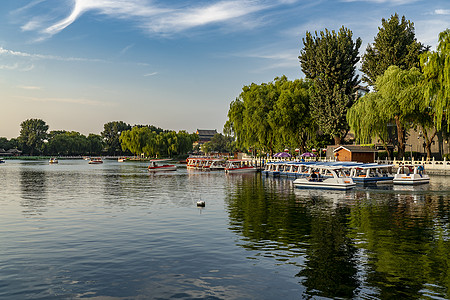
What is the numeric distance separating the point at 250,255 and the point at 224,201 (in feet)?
66.8

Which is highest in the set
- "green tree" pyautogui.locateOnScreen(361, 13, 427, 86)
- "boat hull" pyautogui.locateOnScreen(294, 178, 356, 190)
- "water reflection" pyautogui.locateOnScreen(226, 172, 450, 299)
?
"green tree" pyautogui.locateOnScreen(361, 13, 427, 86)

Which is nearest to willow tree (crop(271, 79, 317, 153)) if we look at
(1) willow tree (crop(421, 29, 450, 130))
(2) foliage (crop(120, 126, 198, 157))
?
(1) willow tree (crop(421, 29, 450, 130))

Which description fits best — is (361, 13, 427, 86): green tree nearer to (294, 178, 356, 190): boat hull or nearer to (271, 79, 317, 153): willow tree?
(271, 79, 317, 153): willow tree

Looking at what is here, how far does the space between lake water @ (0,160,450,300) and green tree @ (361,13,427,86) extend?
2156 inches

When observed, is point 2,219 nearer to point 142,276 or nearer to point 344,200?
point 142,276

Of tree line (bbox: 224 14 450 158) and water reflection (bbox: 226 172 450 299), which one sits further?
tree line (bbox: 224 14 450 158)

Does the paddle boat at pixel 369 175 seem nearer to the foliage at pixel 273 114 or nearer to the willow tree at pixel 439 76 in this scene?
the willow tree at pixel 439 76

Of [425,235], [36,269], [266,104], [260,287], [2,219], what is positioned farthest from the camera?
[266,104]

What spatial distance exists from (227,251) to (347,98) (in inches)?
2773

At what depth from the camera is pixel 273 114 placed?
89.9 m

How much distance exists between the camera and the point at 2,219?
28.2m

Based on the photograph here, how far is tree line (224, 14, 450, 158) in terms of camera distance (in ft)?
226

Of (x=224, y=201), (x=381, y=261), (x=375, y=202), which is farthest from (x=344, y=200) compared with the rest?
(x=381, y=261)

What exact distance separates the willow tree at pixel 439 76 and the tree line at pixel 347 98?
15cm
